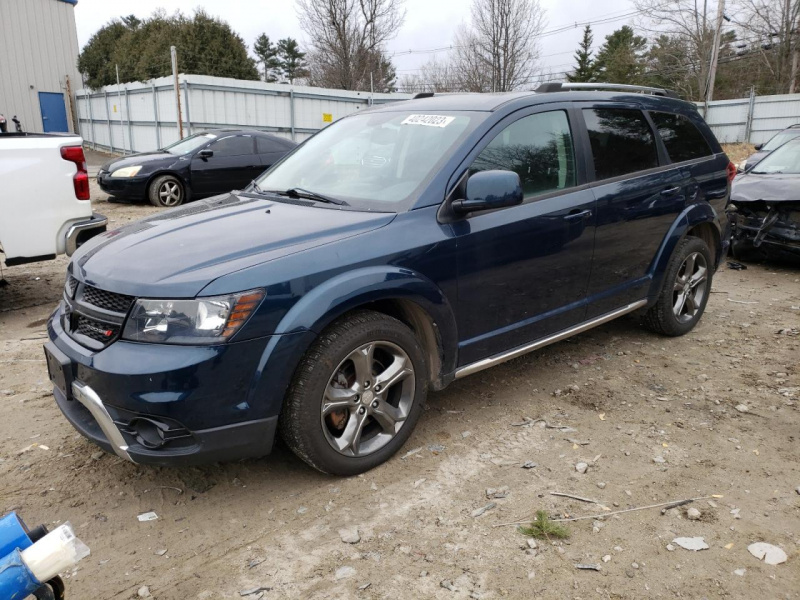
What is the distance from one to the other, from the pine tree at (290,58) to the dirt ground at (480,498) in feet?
208

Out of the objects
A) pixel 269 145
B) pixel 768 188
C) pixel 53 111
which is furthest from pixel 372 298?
pixel 53 111

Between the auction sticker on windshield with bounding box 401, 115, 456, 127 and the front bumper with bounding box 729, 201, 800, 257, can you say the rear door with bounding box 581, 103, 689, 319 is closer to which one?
the auction sticker on windshield with bounding box 401, 115, 456, 127

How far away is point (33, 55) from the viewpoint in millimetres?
29312

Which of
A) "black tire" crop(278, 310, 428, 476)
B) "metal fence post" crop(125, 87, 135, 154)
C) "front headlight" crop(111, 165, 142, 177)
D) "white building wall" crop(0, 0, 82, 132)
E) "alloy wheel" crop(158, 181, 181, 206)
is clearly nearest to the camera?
"black tire" crop(278, 310, 428, 476)

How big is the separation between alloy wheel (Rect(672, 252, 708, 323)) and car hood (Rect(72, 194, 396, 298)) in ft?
9.46

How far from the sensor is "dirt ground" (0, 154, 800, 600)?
8.17 ft

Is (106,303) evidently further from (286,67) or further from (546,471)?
(286,67)

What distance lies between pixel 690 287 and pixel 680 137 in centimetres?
117

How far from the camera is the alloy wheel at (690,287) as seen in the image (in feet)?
16.6

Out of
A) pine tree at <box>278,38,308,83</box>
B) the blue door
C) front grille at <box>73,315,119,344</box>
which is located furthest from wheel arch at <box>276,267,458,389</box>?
pine tree at <box>278,38,308,83</box>

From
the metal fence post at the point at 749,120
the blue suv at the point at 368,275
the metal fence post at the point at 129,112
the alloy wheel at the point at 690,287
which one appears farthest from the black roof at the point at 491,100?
the metal fence post at the point at 749,120

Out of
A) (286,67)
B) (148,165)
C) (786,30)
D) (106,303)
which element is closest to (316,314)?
(106,303)

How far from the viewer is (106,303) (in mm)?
2840

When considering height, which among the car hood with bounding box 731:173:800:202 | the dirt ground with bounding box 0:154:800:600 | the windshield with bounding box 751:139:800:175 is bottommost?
the dirt ground with bounding box 0:154:800:600
